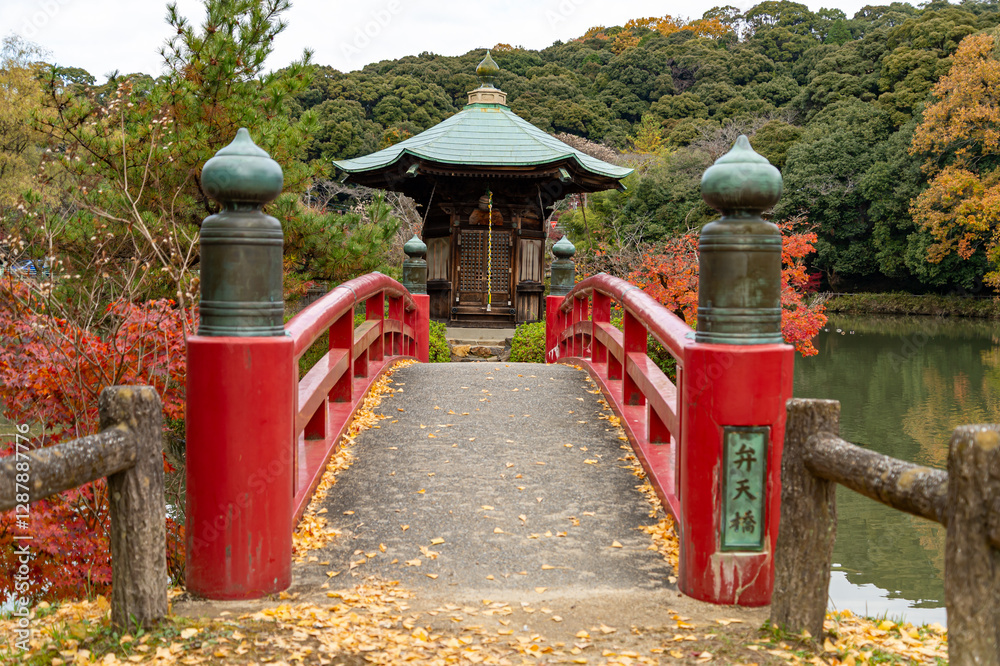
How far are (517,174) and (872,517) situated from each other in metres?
7.61

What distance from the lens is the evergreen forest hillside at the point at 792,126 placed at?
27.8m

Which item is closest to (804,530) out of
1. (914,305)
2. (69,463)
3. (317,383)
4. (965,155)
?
(69,463)

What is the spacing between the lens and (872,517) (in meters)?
10.6

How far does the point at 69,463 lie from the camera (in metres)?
2.26

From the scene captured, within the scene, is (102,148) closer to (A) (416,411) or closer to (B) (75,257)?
(B) (75,257)

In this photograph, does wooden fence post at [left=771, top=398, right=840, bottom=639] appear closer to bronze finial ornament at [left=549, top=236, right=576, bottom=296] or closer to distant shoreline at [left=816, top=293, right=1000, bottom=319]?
bronze finial ornament at [left=549, top=236, right=576, bottom=296]

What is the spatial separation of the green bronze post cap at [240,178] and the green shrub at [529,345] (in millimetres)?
9906

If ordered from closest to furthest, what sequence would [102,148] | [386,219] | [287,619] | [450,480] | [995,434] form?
[995,434]
[287,619]
[450,480]
[102,148]
[386,219]

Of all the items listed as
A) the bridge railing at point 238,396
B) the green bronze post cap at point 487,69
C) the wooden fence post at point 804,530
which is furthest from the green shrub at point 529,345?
the wooden fence post at point 804,530

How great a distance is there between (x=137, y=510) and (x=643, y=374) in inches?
108

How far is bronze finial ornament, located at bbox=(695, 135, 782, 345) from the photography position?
9.77ft

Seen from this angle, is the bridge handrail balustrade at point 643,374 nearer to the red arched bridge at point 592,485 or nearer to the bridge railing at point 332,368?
the red arched bridge at point 592,485

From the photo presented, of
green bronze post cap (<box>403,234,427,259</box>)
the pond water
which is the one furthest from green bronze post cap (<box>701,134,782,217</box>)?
green bronze post cap (<box>403,234,427,259</box>)

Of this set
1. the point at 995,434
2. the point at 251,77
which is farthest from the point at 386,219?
the point at 995,434
